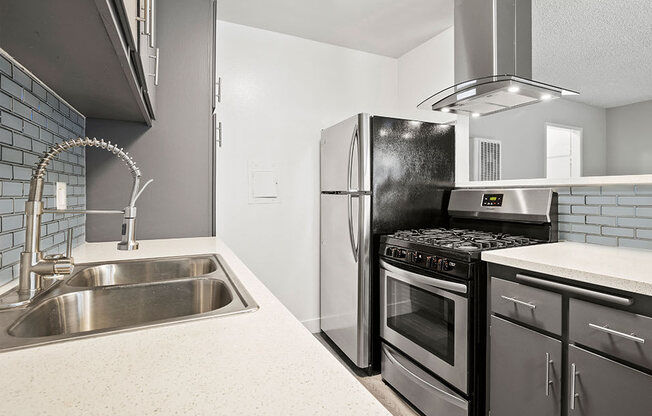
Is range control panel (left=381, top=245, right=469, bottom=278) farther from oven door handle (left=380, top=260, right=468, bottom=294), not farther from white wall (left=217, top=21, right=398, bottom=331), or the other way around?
white wall (left=217, top=21, right=398, bottom=331)

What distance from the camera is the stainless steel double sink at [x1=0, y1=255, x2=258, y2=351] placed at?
709 millimetres

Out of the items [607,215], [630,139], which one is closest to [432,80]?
[630,139]

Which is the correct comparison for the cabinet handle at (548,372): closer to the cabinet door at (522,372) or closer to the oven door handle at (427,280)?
the cabinet door at (522,372)

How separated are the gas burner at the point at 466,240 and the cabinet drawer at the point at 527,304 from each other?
227 mm

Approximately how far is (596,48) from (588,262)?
1.19 metres

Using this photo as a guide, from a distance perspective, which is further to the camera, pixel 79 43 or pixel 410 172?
pixel 410 172

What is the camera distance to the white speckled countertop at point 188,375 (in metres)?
0.42

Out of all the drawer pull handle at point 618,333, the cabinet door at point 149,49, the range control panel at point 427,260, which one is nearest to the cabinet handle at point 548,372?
the drawer pull handle at point 618,333

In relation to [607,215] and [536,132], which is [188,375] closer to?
[607,215]

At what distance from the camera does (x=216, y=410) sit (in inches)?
16.1

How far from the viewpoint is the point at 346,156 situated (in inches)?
96.9

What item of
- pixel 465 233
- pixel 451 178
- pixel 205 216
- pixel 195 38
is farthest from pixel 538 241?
pixel 195 38

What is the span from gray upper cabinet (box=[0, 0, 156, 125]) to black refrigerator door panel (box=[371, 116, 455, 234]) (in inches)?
A: 61.1

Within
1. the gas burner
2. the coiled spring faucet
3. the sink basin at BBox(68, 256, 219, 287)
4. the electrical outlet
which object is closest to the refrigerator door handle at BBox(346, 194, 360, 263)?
the gas burner
